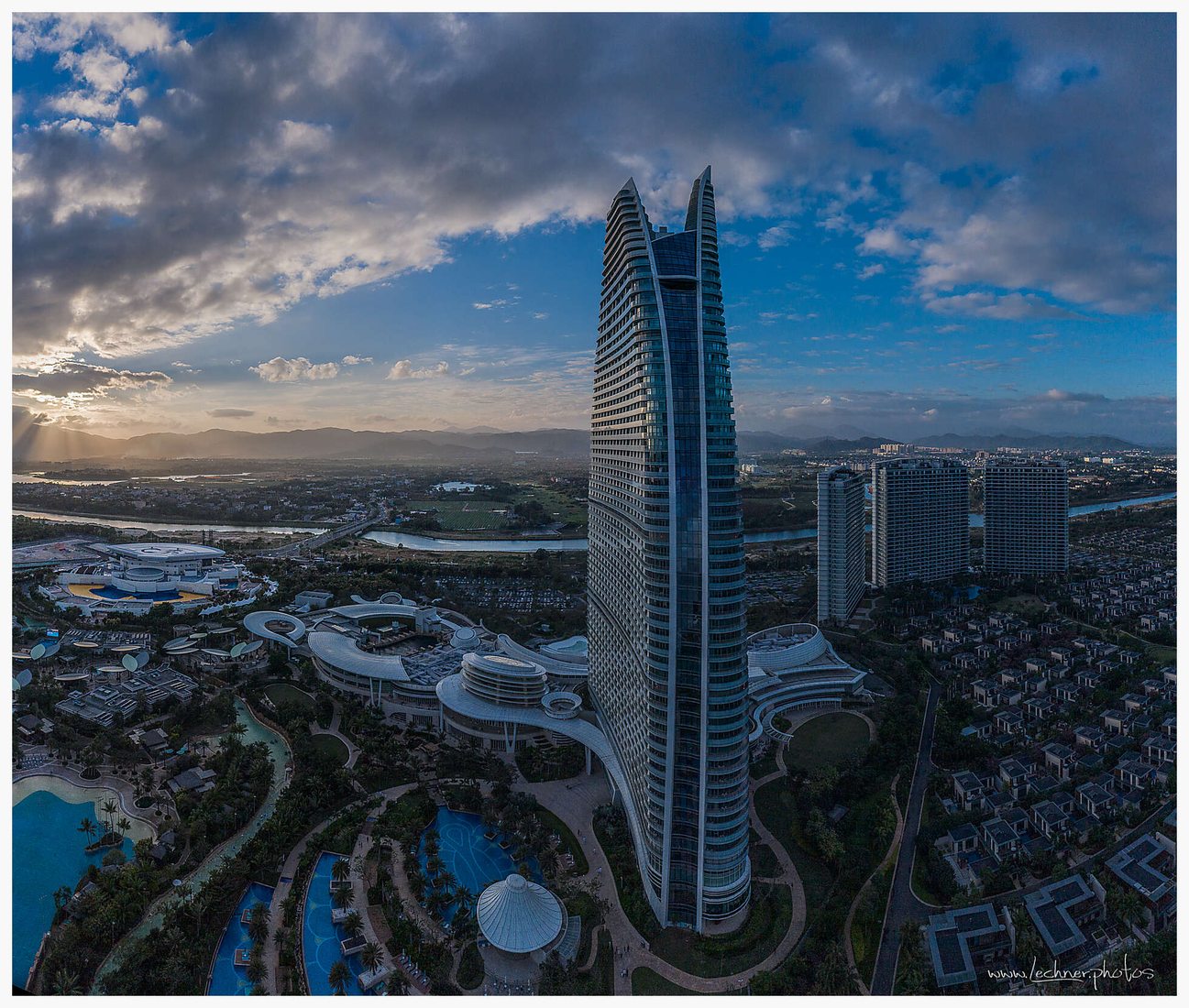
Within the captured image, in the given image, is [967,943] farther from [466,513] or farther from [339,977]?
[466,513]

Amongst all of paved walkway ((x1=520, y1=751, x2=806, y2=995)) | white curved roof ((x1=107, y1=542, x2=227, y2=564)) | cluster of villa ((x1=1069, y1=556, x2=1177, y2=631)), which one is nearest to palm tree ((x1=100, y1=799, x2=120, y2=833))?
paved walkway ((x1=520, y1=751, x2=806, y2=995))

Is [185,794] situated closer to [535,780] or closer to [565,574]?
[535,780]

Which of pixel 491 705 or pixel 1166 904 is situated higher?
pixel 491 705

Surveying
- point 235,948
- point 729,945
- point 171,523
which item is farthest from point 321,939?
point 171,523

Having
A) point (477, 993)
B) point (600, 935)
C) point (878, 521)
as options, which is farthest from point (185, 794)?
point (878, 521)

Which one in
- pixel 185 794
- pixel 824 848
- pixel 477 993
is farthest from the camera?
pixel 185 794
